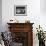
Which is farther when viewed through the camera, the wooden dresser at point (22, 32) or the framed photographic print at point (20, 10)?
the framed photographic print at point (20, 10)

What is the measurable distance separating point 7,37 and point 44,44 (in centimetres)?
165

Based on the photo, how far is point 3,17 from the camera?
5.62 meters

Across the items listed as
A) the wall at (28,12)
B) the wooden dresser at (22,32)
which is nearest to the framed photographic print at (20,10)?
the wall at (28,12)

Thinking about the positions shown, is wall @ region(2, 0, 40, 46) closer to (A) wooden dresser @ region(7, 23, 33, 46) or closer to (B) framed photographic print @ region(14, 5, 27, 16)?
(B) framed photographic print @ region(14, 5, 27, 16)

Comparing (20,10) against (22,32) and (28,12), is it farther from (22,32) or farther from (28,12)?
(22,32)

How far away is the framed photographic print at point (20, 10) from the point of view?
5.62 m

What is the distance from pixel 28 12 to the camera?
5.63m

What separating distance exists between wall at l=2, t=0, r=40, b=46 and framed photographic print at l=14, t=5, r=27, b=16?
12cm

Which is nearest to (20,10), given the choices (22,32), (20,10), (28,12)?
(20,10)

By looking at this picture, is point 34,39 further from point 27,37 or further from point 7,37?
point 7,37

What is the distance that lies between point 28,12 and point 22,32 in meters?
0.82

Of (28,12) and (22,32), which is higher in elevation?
(28,12)

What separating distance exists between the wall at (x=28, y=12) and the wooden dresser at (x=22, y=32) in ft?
0.74

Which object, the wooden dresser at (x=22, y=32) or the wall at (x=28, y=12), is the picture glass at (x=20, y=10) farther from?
the wooden dresser at (x=22, y=32)
